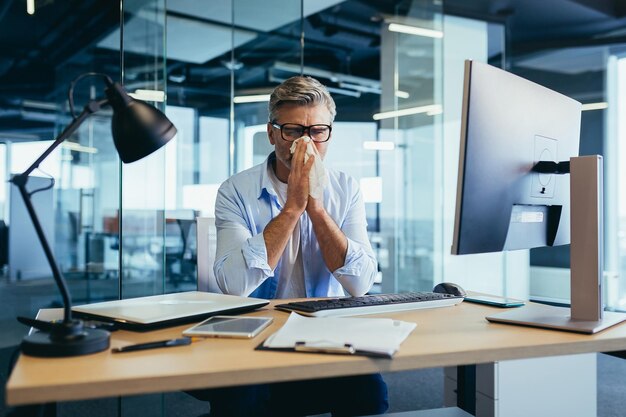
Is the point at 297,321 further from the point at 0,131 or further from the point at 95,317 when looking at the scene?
the point at 0,131

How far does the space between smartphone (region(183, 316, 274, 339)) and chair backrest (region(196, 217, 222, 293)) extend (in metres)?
0.69

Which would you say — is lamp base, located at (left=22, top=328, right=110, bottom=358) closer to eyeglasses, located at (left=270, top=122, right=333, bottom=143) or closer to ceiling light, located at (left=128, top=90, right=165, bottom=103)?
eyeglasses, located at (left=270, top=122, right=333, bottom=143)

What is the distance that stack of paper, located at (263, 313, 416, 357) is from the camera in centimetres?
83

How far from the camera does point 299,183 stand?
60.4 inches

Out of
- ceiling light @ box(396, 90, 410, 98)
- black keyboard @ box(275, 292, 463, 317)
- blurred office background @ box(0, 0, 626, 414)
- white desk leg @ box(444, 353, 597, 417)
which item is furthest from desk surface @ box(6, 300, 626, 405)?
ceiling light @ box(396, 90, 410, 98)

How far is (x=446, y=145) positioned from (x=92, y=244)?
3198 millimetres

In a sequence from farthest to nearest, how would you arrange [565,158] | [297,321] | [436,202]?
[436,202] → [565,158] → [297,321]

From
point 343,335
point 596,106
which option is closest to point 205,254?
point 343,335

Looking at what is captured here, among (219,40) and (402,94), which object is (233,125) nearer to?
(219,40)

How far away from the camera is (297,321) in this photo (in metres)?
1.01

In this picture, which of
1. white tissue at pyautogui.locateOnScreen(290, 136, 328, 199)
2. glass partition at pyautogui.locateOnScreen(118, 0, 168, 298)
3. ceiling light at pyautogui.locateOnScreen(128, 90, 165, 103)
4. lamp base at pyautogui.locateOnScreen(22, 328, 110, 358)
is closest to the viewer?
lamp base at pyautogui.locateOnScreen(22, 328, 110, 358)

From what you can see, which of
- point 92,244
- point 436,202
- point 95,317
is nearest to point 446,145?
point 436,202

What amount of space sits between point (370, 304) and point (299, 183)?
467 mm

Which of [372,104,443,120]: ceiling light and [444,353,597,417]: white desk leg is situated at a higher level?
[372,104,443,120]: ceiling light
